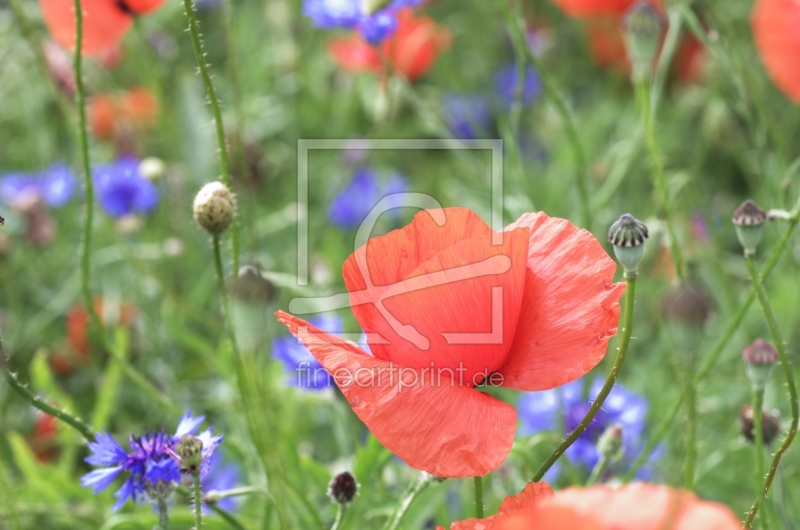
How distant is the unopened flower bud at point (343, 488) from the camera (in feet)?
Answer: 1.93

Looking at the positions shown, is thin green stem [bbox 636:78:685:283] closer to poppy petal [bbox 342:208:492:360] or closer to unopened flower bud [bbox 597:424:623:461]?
unopened flower bud [bbox 597:424:623:461]

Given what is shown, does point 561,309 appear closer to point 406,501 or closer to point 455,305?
point 455,305

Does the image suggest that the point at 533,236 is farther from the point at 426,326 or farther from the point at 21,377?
the point at 21,377

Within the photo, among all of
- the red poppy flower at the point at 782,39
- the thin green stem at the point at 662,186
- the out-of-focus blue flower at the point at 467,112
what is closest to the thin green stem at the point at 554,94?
the thin green stem at the point at 662,186

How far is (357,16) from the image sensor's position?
43.9 inches

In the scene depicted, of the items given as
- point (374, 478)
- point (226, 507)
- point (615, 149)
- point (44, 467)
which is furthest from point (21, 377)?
point (615, 149)

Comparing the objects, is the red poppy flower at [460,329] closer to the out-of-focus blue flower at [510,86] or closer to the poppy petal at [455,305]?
the poppy petal at [455,305]

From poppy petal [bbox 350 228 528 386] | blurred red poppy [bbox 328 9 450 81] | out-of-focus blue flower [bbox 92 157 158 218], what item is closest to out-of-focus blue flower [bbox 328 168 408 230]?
blurred red poppy [bbox 328 9 450 81]

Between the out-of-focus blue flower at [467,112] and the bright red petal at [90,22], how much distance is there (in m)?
0.62

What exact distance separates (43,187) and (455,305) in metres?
0.97

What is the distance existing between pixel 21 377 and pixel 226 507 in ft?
1.53

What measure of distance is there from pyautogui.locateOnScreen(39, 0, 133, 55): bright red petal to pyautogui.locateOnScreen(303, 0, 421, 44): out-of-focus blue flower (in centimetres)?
22

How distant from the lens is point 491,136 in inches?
64.5

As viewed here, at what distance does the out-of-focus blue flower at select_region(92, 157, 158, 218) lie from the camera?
1222mm
